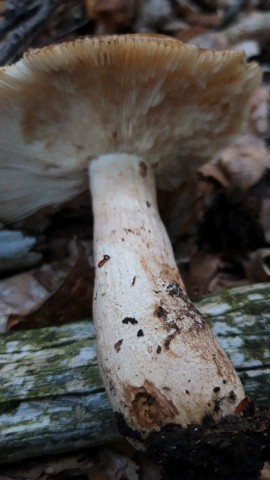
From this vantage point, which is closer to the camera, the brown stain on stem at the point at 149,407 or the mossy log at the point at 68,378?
the brown stain on stem at the point at 149,407

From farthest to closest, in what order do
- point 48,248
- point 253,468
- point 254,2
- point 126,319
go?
point 254,2 → point 48,248 → point 126,319 → point 253,468

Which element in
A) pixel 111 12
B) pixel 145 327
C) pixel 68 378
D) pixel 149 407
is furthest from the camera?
pixel 111 12

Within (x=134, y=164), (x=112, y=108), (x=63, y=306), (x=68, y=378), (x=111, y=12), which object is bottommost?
(x=68, y=378)

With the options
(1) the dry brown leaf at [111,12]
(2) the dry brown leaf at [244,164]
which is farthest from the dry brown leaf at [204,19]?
(2) the dry brown leaf at [244,164]

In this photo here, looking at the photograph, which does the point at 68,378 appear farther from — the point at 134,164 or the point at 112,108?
the point at 112,108

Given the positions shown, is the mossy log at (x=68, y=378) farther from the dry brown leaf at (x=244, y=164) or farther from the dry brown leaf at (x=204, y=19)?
the dry brown leaf at (x=204, y=19)

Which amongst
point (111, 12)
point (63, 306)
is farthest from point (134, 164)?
point (111, 12)

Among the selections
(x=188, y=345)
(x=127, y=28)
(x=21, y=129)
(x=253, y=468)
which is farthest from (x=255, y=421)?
(x=127, y=28)

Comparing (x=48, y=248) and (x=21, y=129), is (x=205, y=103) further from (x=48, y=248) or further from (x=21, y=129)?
(x=48, y=248)
